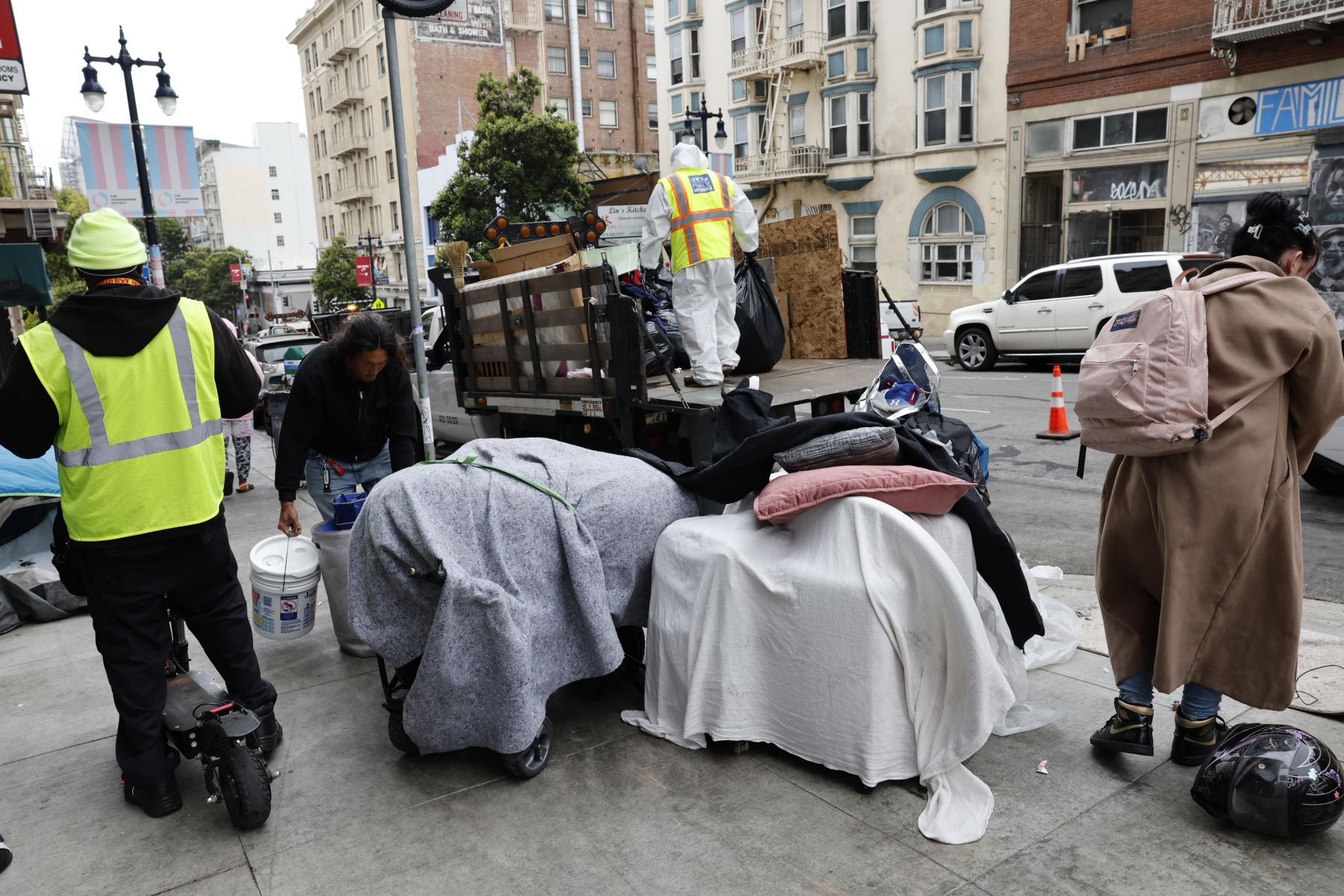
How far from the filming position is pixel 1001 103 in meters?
25.2

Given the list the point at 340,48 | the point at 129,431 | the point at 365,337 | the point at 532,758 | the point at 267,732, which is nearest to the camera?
the point at 129,431

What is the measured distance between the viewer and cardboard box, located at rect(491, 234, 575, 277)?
7773 millimetres

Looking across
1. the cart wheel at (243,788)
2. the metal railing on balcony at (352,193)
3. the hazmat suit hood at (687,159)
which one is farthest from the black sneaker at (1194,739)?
the metal railing on balcony at (352,193)

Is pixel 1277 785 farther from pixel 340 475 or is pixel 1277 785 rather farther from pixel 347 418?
pixel 340 475

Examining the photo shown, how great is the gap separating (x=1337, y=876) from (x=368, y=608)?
3128 millimetres

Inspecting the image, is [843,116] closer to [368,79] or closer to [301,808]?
[301,808]

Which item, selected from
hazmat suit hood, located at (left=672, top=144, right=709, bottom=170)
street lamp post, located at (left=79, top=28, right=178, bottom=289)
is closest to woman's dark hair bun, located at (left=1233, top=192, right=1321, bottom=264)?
hazmat suit hood, located at (left=672, top=144, right=709, bottom=170)

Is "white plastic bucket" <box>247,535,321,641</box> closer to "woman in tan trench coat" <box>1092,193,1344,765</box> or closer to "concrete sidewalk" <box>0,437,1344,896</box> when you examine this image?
"concrete sidewalk" <box>0,437,1344,896</box>

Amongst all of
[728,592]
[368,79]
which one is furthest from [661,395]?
[368,79]

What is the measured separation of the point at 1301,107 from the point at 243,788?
22.7 m

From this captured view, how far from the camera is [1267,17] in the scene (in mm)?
18844

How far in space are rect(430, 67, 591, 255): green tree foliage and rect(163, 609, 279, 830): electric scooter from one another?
27616 mm

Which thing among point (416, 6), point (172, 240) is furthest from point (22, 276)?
point (172, 240)

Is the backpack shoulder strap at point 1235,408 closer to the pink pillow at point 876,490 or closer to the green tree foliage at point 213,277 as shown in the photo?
the pink pillow at point 876,490
